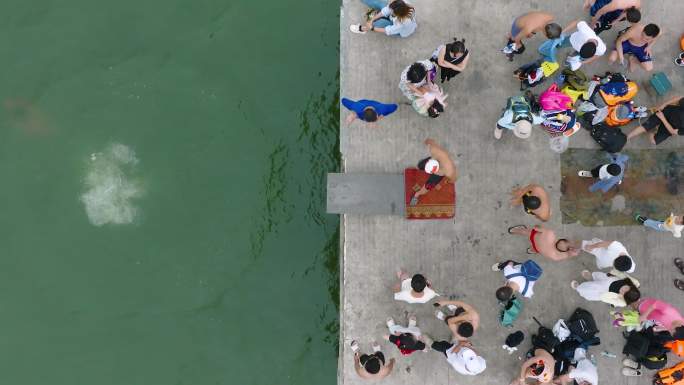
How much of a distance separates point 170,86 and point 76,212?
279 cm

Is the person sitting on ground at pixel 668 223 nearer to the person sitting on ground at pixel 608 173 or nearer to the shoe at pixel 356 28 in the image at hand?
the person sitting on ground at pixel 608 173

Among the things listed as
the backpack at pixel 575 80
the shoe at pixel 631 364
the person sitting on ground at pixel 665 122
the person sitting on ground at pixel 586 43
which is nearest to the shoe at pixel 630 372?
the shoe at pixel 631 364

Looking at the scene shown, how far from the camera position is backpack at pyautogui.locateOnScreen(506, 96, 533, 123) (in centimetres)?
707

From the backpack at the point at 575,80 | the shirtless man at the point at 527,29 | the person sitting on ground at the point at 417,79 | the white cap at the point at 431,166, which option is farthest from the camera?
the backpack at the point at 575,80

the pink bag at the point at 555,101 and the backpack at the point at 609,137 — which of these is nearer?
the pink bag at the point at 555,101

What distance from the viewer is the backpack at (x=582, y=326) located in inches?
291

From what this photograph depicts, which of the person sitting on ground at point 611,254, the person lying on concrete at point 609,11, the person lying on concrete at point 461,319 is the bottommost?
→ the person lying on concrete at point 461,319

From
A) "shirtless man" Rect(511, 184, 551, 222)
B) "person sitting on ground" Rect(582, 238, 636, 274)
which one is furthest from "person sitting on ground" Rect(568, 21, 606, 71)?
"person sitting on ground" Rect(582, 238, 636, 274)

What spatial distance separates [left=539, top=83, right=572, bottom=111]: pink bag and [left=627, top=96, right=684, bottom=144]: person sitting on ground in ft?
4.99

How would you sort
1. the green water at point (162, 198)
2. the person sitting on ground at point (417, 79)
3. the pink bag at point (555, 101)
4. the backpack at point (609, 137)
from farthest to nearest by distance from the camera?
the green water at point (162, 198) < the backpack at point (609, 137) < the pink bag at point (555, 101) < the person sitting on ground at point (417, 79)

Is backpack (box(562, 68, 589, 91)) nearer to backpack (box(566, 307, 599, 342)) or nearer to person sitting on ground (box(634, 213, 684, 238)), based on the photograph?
person sitting on ground (box(634, 213, 684, 238))

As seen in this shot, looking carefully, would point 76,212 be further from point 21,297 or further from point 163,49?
point 163,49

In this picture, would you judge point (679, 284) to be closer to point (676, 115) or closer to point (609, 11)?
point (676, 115)

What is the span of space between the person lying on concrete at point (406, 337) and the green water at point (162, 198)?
1.54 metres
